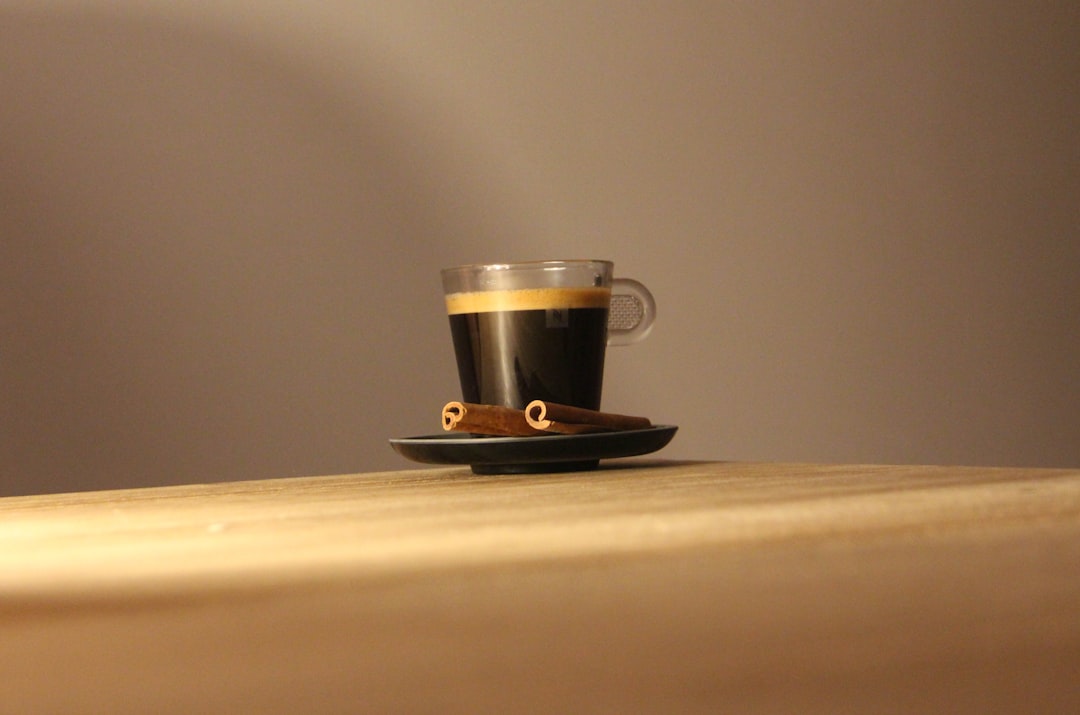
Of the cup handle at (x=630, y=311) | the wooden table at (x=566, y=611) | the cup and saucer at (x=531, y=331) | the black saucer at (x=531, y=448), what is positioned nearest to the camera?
the wooden table at (x=566, y=611)

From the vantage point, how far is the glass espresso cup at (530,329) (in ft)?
2.65

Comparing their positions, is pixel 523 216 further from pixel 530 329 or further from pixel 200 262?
pixel 530 329

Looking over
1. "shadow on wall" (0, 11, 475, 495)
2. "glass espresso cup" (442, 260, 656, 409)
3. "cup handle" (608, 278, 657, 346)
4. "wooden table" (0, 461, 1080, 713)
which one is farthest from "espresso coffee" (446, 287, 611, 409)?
"shadow on wall" (0, 11, 475, 495)

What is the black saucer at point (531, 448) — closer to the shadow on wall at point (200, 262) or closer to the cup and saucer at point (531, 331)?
the cup and saucer at point (531, 331)

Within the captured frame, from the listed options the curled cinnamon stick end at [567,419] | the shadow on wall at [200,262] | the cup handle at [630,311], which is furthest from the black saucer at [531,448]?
the shadow on wall at [200,262]

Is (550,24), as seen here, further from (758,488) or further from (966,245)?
(758,488)

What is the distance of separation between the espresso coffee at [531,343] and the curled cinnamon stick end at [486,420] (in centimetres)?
5

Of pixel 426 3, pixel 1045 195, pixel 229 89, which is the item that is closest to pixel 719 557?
pixel 229 89

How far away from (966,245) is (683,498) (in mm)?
1881

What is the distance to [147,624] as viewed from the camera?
12.0 inches

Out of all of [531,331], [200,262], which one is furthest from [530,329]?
[200,262]

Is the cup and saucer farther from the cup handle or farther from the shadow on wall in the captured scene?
the shadow on wall

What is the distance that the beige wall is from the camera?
4.79 ft

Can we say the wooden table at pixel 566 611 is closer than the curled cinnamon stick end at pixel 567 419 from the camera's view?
Yes
